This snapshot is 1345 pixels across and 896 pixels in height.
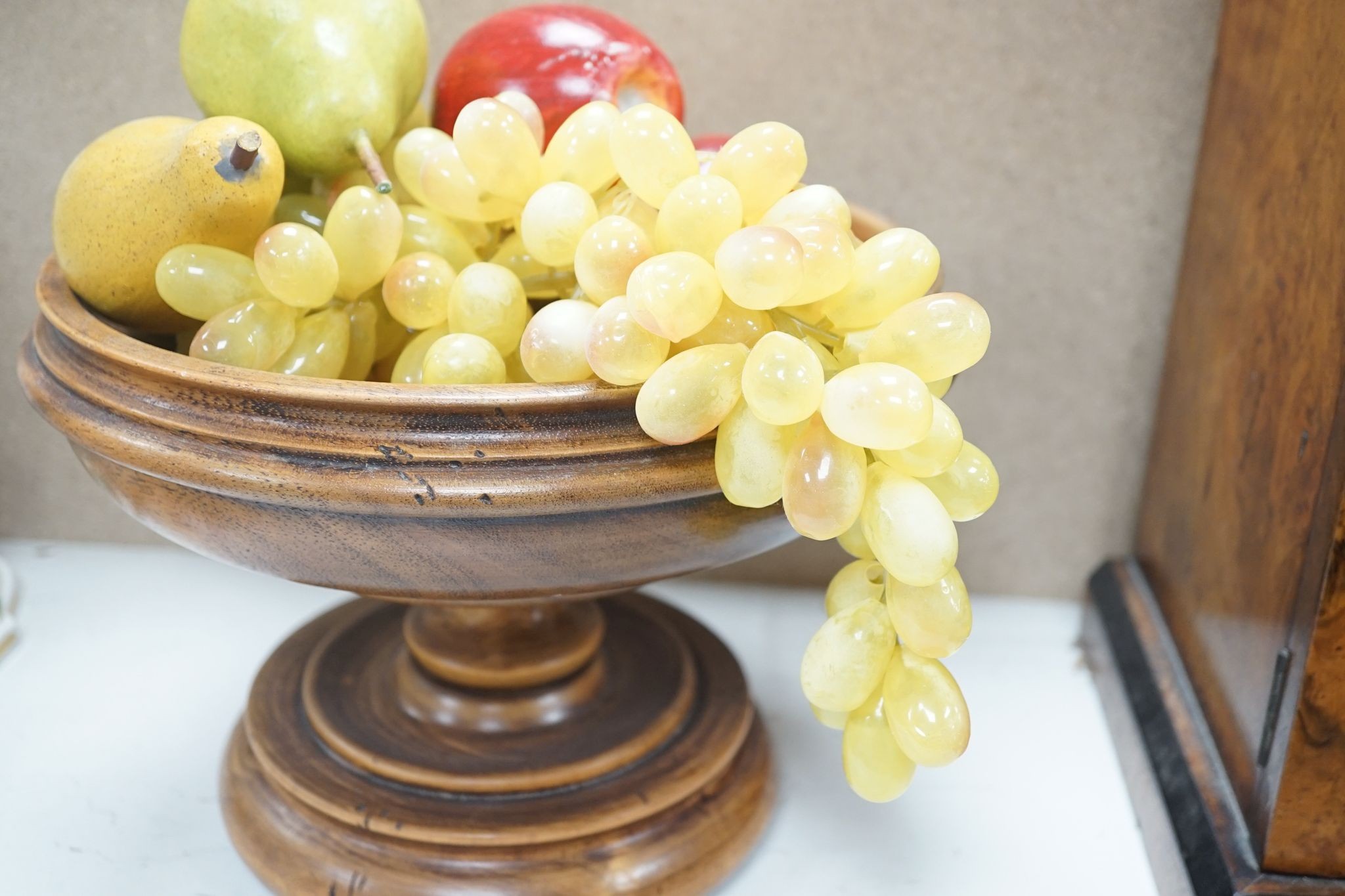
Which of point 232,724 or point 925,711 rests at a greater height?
point 925,711

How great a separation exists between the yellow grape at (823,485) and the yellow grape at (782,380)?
1 centimetres

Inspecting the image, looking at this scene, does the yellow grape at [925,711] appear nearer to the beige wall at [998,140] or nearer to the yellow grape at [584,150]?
the yellow grape at [584,150]

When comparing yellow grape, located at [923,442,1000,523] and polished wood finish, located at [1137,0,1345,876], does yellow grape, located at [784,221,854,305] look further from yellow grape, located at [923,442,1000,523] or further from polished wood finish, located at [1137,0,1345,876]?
polished wood finish, located at [1137,0,1345,876]

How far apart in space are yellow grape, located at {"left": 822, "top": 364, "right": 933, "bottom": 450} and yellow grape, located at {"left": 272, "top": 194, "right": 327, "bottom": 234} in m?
0.28

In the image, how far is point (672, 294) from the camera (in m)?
0.40

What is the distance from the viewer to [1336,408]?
1.59 feet

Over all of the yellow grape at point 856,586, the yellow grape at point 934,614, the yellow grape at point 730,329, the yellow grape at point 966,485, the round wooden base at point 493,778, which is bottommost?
the round wooden base at point 493,778

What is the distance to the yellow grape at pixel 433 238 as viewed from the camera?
1.70 feet

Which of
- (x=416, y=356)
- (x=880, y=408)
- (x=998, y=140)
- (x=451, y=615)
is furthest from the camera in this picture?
(x=998, y=140)

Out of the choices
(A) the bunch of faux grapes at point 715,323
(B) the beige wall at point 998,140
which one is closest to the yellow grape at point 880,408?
(A) the bunch of faux grapes at point 715,323

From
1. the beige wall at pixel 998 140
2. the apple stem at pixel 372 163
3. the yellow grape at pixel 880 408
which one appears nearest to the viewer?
the yellow grape at pixel 880 408

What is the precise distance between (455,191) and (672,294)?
15 centimetres

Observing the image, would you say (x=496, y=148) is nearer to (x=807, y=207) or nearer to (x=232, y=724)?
(x=807, y=207)

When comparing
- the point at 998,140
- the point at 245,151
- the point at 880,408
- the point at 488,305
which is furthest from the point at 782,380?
the point at 998,140
